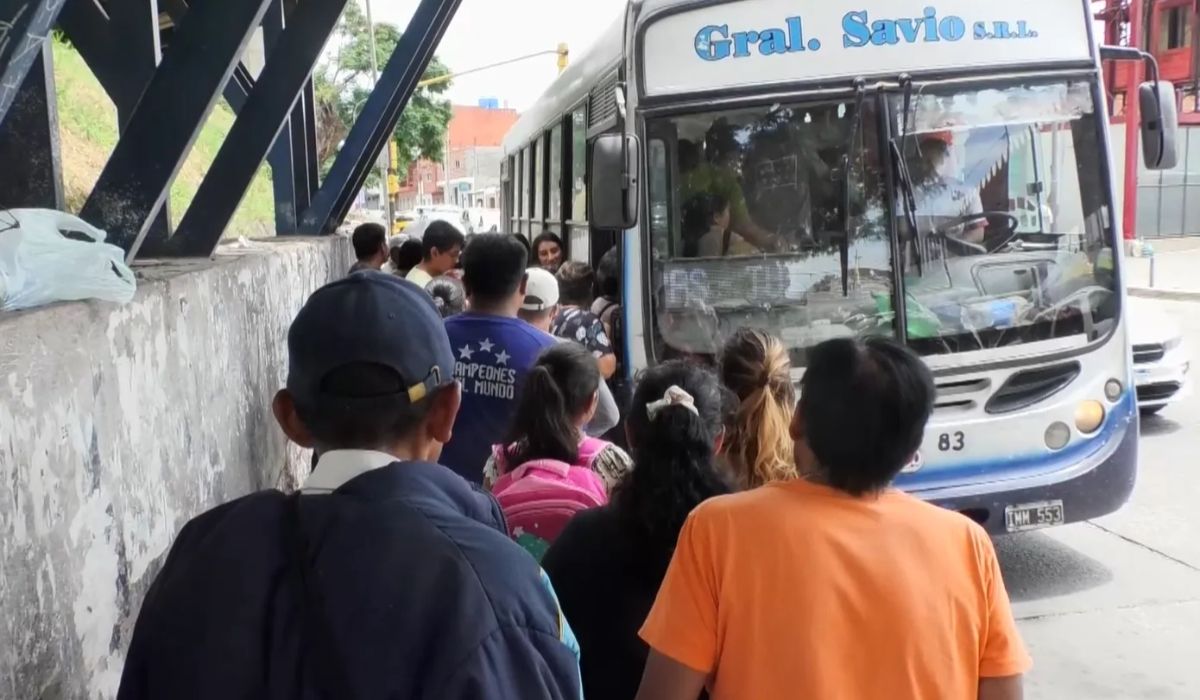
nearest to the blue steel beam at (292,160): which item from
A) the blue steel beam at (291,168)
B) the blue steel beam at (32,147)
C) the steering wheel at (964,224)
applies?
Result: the blue steel beam at (291,168)

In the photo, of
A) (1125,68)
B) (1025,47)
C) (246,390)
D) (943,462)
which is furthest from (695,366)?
Answer: (1125,68)

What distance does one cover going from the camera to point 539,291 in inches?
181

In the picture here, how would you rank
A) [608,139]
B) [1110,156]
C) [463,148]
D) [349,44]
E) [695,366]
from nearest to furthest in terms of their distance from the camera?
[695,366] → [608,139] → [1110,156] → [349,44] → [463,148]

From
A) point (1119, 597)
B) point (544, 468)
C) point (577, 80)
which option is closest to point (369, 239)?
point (577, 80)

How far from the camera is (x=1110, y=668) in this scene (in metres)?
4.93

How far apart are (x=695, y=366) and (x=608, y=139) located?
8.63ft

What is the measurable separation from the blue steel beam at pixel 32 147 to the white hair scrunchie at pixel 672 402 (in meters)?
1.86

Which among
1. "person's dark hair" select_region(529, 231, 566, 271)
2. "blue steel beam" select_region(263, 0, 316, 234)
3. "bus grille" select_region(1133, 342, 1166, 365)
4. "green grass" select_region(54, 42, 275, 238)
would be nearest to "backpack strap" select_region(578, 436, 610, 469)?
"person's dark hair" select_region(529, 231, 566, 271)

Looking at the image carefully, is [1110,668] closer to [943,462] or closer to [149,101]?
[943,462]

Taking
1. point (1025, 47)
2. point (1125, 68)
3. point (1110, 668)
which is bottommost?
point (1110, 668)

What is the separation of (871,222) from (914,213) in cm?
20

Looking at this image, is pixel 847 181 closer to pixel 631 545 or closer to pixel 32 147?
pixel 631 545

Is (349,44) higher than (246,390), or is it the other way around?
(349,44)

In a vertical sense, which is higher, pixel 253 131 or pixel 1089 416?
pixel 253 131
